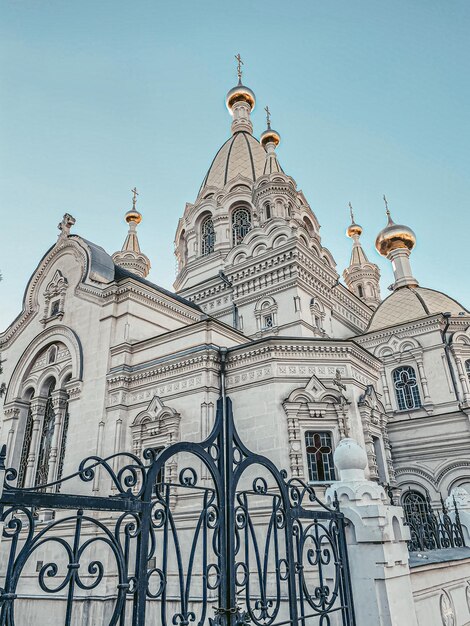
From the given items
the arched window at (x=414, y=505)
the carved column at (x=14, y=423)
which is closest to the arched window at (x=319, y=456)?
the arched window at (x=414, y=505)

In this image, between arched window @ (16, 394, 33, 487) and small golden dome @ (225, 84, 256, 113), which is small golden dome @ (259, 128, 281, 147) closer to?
small golden dome @ (225, 84, 256, 113)

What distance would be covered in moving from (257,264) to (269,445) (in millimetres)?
8951

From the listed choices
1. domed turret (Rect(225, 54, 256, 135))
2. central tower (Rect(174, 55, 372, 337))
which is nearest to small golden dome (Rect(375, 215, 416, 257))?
central tower (Rect(174, 55, 372, 337))

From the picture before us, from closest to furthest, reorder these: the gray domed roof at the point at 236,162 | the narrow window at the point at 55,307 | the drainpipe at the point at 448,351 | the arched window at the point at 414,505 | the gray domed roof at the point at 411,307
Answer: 1. the arched window at the point at 414,505
2. the narrow window at the point at 55,307
3. the drainpipe at the point at 448,351
4. the gray domed roof at the point at 411,307
5. the gray domed roof at the point at 236,162

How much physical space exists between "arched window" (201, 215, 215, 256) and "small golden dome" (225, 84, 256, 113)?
11734 millimetres

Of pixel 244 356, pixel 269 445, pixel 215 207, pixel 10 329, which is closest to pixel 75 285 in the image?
pixel 10 329

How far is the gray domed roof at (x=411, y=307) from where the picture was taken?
758 inches

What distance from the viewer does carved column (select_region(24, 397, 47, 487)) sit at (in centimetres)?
1458

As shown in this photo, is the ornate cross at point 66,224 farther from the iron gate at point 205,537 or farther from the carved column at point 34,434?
the iron gate at point 205,537

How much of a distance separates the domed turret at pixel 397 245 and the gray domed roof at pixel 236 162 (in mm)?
7258

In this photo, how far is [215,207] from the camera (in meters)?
24.4

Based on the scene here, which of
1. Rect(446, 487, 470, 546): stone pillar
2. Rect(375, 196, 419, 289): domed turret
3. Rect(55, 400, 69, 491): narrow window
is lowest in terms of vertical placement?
Rect(446, 487, 470, 546): stone pillar

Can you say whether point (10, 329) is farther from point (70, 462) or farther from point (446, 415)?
point (446, 415)

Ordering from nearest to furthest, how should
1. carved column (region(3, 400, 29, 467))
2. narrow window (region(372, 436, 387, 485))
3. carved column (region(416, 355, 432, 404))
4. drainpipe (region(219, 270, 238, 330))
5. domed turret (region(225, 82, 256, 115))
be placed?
narrow window (region(372, 436, 387, 485)) → carved column (region(3, 400, 29, 467)) → carved column (region(416, 355, 432, 404)) → drainpipe (region(219, 270, 238, 330)) → domed turret (region(225, 82, 256, 115))
